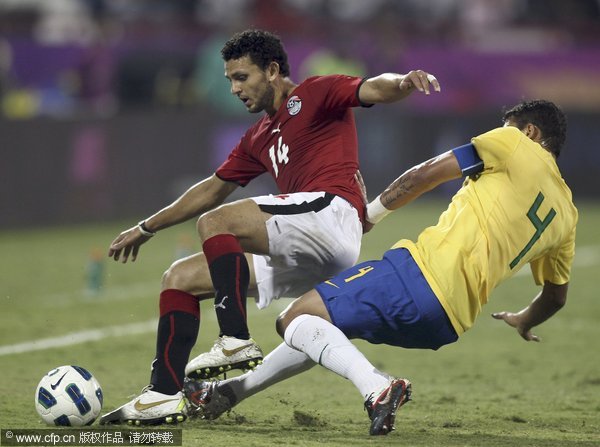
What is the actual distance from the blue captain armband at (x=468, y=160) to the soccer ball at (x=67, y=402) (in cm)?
Result: 212

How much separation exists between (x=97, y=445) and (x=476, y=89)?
52.8 ft

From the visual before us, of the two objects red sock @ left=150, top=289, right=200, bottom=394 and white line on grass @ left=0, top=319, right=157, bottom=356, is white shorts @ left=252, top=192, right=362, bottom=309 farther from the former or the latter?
white line on grass @ left=0, top=319, right=157, bottom=356

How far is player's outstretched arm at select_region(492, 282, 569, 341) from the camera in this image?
625 centimetres

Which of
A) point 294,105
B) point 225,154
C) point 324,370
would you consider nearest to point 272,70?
point 294,105

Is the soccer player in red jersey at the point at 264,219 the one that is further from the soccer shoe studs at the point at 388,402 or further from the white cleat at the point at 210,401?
the soccer shoe studs at the point at 388,402

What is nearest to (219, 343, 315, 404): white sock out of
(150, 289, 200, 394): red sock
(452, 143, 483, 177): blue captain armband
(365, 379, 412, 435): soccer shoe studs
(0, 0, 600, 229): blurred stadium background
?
(150, 289, 200, 394): red sock

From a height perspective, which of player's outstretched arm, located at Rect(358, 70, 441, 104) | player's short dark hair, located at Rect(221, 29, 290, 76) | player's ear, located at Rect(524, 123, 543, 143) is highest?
player's short dark hair, located at Rect(221, 29, 290, 76)

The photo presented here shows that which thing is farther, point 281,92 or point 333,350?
point 281,92

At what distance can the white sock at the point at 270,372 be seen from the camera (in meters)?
6.39

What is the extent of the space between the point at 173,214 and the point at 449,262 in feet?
5.56

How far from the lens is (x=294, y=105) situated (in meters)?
6.41

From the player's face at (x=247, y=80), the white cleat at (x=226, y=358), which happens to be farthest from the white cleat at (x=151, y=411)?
the player's face at (x=247, y=80)

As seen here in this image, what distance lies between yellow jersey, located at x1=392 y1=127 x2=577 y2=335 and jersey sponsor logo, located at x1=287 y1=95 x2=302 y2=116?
1.06 metres

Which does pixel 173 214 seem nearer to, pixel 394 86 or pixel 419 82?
pixel 394 86
